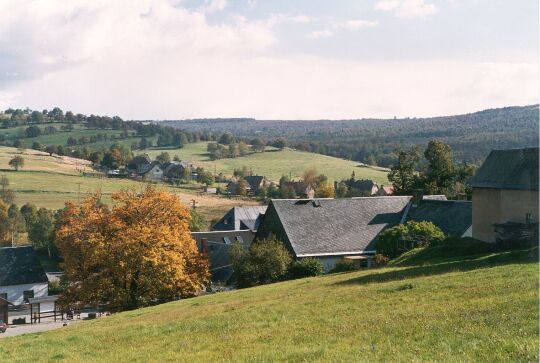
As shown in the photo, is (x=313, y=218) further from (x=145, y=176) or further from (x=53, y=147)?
(x=53, y=147)

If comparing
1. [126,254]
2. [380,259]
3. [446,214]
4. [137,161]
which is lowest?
[380,259]

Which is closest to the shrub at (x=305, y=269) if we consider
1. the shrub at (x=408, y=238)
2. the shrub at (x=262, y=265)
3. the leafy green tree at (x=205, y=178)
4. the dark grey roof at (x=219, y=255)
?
the shrub at (x=262, y=265)

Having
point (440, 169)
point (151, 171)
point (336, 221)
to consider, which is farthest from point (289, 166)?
point (336, 221)

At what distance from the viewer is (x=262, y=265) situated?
4400 cm

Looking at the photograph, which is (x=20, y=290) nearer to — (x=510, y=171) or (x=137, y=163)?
(x=510, y=171)

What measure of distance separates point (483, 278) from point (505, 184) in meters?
17.8

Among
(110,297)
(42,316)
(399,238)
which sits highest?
(399,238)

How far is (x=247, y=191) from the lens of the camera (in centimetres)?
14038

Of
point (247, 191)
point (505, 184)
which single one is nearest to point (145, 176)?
point (247, 191)

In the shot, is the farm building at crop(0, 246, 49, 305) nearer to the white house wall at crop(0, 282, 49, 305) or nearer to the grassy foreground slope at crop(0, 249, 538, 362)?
the white house wall at crop(0, 282, 49, 305)

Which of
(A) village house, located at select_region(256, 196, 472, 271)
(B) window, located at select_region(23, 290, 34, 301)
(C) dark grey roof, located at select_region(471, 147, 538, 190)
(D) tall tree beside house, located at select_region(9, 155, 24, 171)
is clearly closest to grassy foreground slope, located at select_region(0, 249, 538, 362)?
(C) dark grey roof, located at select_region(471, 147, 538, 190)

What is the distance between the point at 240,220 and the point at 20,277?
2832 cm

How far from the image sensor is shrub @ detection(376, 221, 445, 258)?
43344 millimetres

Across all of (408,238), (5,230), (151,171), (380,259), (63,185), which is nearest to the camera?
(380,259)
